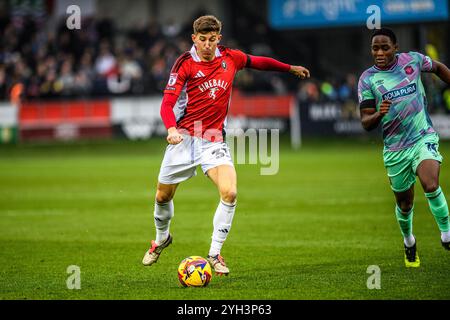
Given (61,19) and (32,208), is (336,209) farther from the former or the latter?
(61,19)

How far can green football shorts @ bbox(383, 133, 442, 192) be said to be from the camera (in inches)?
376

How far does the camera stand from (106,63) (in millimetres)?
34344

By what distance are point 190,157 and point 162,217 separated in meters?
0.92

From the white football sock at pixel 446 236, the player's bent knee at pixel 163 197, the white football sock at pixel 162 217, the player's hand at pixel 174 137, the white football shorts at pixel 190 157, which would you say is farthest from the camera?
the white football sock at pixel 162 217

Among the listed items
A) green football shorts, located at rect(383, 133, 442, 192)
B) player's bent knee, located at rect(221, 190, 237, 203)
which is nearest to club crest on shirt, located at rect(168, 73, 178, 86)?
player's bent knee, located at rect(221, 190, 237, 203)

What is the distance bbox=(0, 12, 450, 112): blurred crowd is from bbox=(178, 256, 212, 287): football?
850 inches

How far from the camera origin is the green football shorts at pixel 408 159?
9547mm

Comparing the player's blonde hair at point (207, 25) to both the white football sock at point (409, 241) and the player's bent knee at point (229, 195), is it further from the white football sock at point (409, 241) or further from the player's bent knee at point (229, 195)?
the white football sock at point (409, 241)

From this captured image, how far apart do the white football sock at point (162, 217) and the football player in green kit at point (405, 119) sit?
2.39 meters

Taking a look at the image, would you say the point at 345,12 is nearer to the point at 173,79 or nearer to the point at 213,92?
the point at 213,92

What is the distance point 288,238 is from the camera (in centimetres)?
1243

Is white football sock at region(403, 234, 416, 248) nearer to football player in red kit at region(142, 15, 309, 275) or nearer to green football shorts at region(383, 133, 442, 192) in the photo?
green football shorts at region(383, 133, 442, 192)

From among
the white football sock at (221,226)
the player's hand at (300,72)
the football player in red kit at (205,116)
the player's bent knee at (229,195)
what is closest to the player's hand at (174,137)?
the football player in red kit at (205,116)

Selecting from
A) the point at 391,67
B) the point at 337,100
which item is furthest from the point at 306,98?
the point at 391,67
